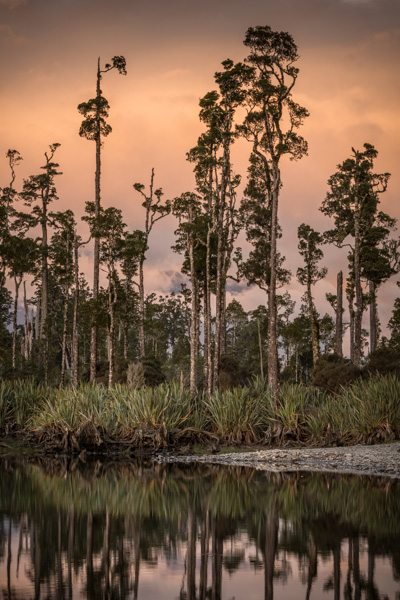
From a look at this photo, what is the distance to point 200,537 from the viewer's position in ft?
29.2

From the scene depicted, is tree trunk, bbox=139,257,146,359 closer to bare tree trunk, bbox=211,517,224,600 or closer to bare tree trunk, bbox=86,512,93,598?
bare tree trunk, bbox=86,512,93,598

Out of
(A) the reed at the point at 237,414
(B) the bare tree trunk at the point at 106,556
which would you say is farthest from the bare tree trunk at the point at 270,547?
(A) the reed at the point at 237,414

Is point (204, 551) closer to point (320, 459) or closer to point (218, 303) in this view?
point (320, 459)

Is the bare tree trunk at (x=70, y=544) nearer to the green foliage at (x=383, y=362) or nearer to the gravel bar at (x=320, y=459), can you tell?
the gravel bar at (x=320, y=459)

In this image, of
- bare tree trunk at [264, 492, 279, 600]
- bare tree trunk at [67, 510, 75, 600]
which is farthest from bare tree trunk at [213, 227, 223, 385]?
bare tree trunk at [67, 510, 75, 600]

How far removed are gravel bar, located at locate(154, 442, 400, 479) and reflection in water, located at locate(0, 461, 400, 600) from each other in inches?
51.2

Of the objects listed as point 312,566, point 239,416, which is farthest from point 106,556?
point 239,416

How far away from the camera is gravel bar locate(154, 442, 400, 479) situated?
15281mm

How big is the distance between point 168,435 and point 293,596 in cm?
1403

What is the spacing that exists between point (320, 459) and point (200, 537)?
27.6 feet

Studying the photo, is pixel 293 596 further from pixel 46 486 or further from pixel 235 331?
pixel 235 331

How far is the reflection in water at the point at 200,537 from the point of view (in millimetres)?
6512

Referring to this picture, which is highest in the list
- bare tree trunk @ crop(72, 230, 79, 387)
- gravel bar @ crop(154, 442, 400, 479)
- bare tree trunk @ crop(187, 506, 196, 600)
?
bare tree trunk @ crop(72, 230, 79, 387)

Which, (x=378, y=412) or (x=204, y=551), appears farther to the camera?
(x=378, y=412)
